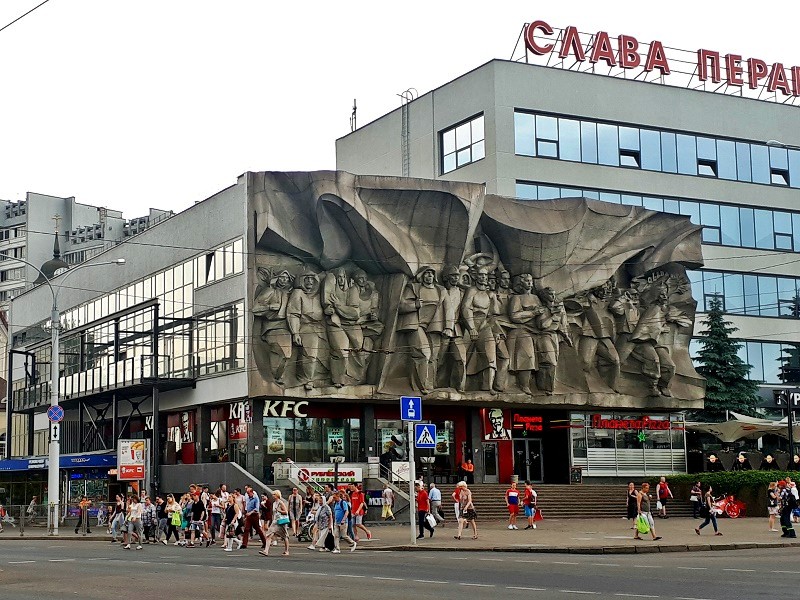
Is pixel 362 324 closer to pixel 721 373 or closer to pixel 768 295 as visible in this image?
pixel 721 373

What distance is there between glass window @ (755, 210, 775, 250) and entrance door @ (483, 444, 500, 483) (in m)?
23.1

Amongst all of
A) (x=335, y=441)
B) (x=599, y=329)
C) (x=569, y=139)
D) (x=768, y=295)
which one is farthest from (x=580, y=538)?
(x=768, y=295)

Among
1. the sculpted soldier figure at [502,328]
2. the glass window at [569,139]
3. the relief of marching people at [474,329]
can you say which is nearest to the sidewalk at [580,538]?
the relief of marching people at [474,329]

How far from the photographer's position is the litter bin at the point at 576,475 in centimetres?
5741

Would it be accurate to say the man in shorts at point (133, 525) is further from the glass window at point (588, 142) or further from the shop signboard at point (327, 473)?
the glass window at point (588, 142)

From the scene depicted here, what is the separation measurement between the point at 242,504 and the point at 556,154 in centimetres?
3514

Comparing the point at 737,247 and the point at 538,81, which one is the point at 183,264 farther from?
the point at 737,247

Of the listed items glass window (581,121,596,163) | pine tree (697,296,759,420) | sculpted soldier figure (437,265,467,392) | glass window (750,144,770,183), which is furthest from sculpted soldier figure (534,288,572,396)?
glass window (750,144,770,183)

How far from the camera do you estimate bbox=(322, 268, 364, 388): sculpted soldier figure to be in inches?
1964

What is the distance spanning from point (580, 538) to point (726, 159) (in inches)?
1602

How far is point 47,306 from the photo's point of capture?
72500 mm

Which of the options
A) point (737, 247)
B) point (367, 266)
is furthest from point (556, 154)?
point (367, 266)

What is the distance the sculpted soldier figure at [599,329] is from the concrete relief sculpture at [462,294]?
0.22 ft

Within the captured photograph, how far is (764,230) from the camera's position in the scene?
2771 inches
